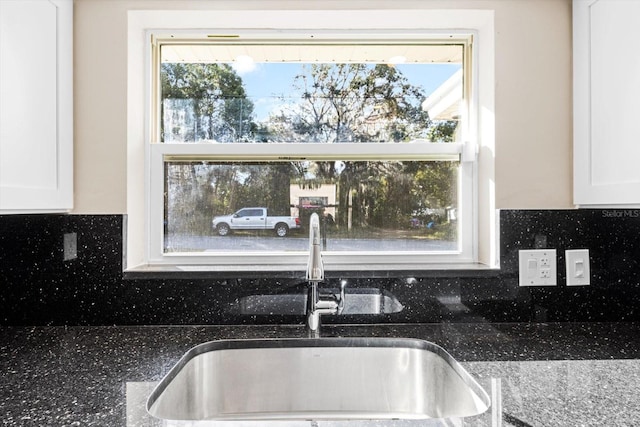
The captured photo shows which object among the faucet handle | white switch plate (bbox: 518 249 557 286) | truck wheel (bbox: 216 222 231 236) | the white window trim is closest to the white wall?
the white window trim

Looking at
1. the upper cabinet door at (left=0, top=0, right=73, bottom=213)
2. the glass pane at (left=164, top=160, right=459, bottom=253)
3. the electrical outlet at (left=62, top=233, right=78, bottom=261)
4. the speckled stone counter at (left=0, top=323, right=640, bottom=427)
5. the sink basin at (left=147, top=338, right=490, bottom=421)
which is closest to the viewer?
the speckled stone counter at (left=0, top=323, right=640, bottom=427)

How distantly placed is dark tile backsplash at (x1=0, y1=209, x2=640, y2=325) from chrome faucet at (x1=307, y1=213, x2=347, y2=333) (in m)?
0.06

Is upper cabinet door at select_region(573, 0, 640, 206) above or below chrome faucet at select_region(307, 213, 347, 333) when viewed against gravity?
above

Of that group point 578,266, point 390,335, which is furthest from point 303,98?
point 578,266

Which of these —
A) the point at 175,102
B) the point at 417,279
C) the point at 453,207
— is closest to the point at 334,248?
the point at 417,279

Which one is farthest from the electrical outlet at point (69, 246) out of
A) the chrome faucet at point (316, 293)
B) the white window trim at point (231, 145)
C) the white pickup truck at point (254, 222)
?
the chrome faucet at point (316, 293)

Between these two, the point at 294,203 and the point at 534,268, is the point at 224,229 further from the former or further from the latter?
the point at 534,268

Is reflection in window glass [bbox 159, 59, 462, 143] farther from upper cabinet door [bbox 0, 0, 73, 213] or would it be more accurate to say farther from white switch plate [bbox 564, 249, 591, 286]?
white switch plate [bbox 564, 249, 591, 286]

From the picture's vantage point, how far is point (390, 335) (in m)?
1.29

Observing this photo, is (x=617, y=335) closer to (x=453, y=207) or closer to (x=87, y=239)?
(x=453, y=207)

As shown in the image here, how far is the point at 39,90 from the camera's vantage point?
117cm

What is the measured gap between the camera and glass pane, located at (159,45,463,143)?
5.14 feet

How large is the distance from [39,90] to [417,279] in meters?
1.29

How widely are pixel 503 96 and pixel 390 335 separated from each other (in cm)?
89
